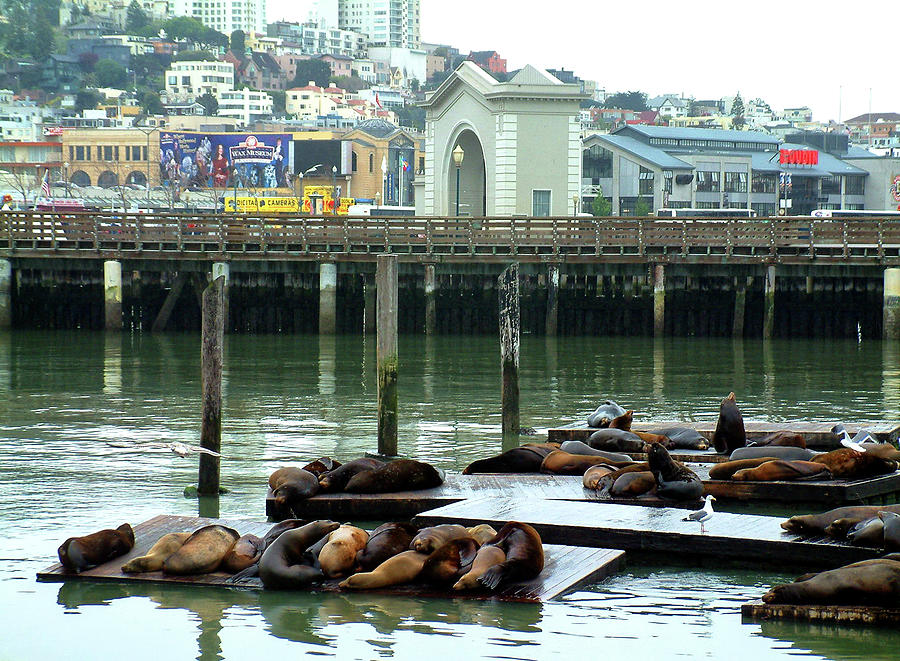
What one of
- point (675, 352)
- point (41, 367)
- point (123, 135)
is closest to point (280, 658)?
point (41, 367)

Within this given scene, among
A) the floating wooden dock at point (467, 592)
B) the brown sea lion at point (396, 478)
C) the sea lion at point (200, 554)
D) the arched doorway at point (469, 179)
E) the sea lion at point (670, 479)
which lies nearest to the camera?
the floating wooden dock at point (467, 592)

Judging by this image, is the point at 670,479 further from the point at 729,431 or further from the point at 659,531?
the point at 729,431

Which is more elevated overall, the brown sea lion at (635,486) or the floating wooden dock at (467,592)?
the brown sea lion at (635,486)

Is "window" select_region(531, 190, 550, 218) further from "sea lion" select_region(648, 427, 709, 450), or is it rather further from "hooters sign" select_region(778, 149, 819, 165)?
"hooters sign" select_region(778, 149, 819, 165)

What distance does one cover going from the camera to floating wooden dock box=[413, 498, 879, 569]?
1062cm

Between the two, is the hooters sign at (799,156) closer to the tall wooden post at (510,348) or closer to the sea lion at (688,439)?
the tall wooden post at (510,348)

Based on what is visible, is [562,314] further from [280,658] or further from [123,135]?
[123,135]

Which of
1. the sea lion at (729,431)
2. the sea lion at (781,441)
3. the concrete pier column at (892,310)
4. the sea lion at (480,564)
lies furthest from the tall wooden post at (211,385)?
the concrete pier column at (892,310)

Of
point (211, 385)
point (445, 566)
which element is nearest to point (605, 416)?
point (211, 385)

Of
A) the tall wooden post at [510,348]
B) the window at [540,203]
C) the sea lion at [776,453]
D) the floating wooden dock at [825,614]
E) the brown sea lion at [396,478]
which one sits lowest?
the floating wooden dock at [825,614]

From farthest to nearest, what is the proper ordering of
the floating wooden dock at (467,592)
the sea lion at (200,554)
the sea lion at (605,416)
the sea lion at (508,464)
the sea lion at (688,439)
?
the sea lion at (605,416), the sea lion at (688,439), the sea lion at (508,464), the sea lion at (200,554), the floating wooden dock at (467,592)

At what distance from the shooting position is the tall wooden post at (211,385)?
45.9 ft

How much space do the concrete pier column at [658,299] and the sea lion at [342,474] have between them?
23106mm

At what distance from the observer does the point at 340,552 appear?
401 inches
